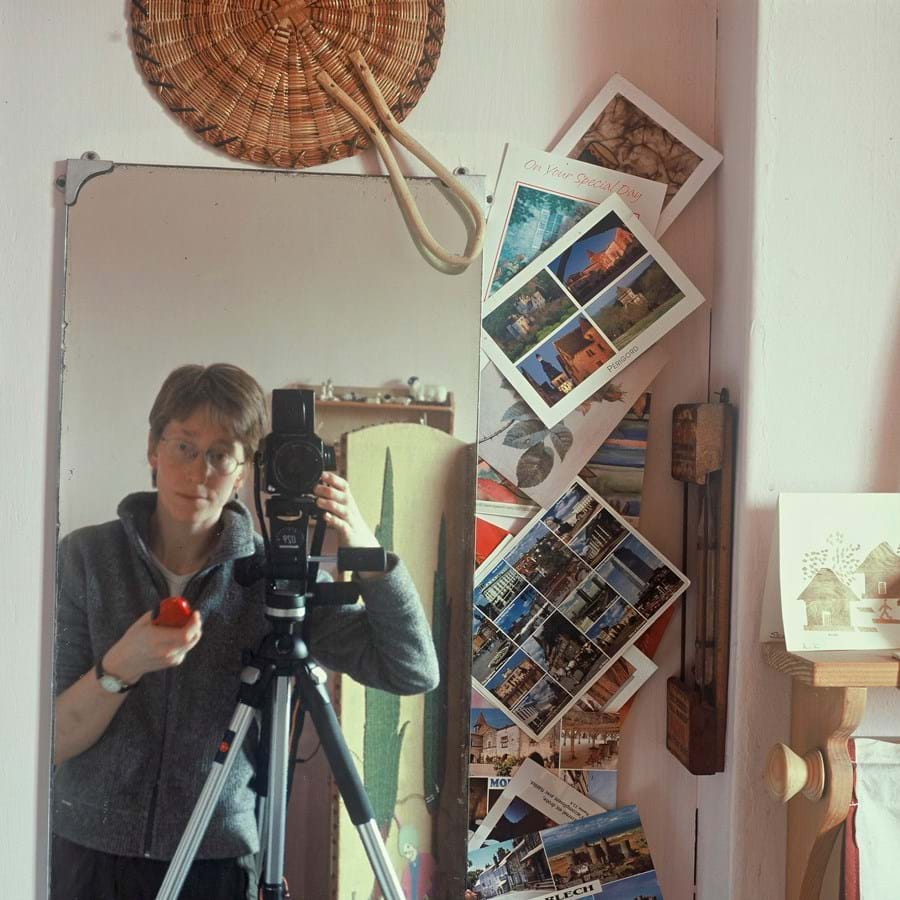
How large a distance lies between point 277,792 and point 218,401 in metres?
0.40

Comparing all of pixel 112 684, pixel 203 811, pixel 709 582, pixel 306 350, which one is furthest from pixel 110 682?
pixel 709 582

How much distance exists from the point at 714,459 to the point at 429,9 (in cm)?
56

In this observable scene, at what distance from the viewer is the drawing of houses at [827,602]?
2.80 feet

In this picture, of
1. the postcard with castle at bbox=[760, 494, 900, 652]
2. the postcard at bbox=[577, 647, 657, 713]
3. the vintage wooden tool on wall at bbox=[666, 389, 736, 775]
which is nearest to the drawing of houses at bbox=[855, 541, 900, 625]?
the postcard with castle at bbox=[760, 494, 900, 652]

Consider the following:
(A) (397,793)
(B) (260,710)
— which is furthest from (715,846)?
(B) (260,710)

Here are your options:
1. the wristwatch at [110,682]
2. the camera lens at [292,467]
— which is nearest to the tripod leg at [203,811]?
the wristwatch at [110,682]

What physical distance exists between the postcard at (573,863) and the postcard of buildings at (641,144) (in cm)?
65

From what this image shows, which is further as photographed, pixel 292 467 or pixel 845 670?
pixel 292 467

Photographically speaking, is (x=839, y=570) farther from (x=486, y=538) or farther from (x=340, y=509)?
(x=340, y=509)

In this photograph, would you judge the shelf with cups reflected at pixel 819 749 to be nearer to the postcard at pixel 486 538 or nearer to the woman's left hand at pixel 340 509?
the postcard at pixel 486 538

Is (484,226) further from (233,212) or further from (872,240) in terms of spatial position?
(872,240)

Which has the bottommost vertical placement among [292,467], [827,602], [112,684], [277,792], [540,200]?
[277,792]

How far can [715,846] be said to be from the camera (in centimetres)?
95

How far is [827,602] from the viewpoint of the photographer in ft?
2.82
